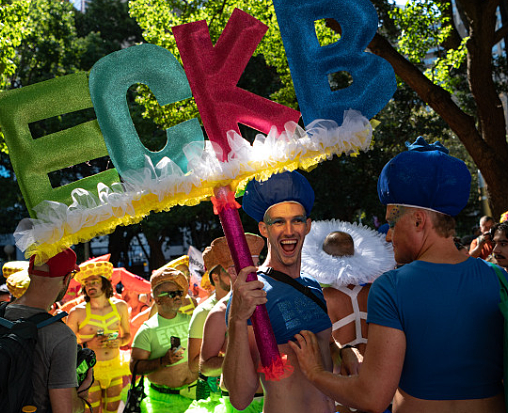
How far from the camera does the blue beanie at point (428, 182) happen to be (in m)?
2.28

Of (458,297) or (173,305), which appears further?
(173,305)

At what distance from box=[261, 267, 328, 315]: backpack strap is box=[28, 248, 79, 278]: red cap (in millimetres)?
1093

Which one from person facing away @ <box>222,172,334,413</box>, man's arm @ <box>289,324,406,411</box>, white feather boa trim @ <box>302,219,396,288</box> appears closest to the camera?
man's arm @ <box>289,324,406,411</box>

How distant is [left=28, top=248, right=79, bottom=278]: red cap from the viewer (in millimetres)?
2980

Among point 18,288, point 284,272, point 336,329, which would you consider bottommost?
point 336,329

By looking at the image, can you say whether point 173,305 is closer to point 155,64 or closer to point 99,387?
point 99,387

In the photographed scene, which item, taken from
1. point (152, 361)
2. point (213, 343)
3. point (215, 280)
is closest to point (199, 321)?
point (215, 280)

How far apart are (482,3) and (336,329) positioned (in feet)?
23.7

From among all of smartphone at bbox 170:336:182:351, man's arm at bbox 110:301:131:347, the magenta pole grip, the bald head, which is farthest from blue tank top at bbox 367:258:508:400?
man's arm at bbox 110:301:131:347

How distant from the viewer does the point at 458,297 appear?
2168 mm

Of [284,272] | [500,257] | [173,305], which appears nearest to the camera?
[284,272]

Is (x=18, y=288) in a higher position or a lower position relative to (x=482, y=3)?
lower

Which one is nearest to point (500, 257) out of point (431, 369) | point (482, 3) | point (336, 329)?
point (336, 329)

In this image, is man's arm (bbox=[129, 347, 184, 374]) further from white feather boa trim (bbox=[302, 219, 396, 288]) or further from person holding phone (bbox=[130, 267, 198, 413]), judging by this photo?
white feather boa trim (bbox=[302, 219, 396, 288])
